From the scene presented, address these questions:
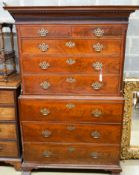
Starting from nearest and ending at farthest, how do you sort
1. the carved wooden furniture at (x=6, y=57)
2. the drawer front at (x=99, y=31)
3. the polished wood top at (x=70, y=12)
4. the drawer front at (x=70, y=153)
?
the polished wood top at (x=70, y=12) < the drawer front at (x=99, y=31) < the carved wooden furniture at (x=6, y=57) < the drawer front at (x=70, y=153)

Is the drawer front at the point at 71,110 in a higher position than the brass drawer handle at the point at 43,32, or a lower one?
lower

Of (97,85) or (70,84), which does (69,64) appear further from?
(97,85)

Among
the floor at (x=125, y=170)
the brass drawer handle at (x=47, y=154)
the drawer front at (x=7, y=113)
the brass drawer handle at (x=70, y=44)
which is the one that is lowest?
the floor at (x=125, y=170)

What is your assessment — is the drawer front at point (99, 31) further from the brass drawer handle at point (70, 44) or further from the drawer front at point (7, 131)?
the drawer front at point (7, 131)

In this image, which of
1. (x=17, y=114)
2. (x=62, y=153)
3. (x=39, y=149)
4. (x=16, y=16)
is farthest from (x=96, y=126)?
(x=16, y=16)

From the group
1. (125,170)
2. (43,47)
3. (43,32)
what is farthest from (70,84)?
(125,170)

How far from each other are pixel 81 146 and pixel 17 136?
629mm

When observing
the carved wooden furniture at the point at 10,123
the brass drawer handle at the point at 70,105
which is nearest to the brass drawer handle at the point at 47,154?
the carved wooden furniture at the point at 10,123

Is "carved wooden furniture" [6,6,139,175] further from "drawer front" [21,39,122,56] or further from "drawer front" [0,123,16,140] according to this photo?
"drawer front" [0,123,16,140]

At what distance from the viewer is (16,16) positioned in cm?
194

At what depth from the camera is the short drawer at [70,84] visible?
2.08 metres

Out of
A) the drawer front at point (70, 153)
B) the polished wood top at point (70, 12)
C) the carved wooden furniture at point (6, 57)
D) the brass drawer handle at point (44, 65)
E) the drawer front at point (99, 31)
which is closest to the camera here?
the polished wood top at point (70, 12)

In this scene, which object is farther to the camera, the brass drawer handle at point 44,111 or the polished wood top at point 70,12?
the brass drawer handle at point 44,111

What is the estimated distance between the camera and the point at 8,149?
7.72ft
